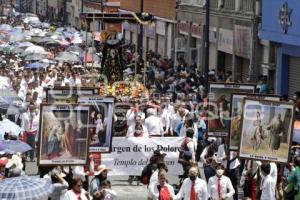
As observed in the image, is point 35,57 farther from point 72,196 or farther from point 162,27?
point 72,196

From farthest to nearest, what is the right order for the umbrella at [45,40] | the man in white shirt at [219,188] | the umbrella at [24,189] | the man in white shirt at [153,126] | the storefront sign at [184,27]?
the umbrella at [45,40]
the storefront sign at [184,27]
the man in white shirt at [153,126]
the man in white shirt at [219,188]
the umbrella at [24,189]

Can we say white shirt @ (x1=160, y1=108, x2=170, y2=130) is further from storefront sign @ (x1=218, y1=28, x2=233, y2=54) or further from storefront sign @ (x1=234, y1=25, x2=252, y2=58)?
storefront sign @ (x1=218, y1=28, x2=233, y2=54)

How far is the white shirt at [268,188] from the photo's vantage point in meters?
15.6

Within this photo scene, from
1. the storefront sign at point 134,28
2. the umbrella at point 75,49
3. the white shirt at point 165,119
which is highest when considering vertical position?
the storefront sign at point 134,28

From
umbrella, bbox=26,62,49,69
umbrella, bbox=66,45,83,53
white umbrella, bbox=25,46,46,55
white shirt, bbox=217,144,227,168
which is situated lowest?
white shirt, bbox=217,144,227,168

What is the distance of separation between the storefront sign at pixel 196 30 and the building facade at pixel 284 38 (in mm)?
10458

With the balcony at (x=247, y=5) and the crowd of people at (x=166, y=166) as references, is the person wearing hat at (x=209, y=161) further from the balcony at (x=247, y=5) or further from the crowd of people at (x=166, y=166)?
the balcony at (x=247, y=5)

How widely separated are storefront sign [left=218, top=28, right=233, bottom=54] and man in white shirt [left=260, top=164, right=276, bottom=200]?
998 inches

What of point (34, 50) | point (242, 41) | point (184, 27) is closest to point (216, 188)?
point (242, 41)

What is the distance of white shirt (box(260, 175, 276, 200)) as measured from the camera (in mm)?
15594

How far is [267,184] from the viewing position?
614 inches

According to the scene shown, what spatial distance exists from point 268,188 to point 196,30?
104 ft

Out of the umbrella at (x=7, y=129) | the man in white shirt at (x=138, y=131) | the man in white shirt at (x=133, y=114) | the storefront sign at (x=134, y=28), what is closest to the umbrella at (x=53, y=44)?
the storefront sign at (x=134, y=28)

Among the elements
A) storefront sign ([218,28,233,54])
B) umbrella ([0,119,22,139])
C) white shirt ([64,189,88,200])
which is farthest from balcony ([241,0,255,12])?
white shirt ([64,189,88,200])
